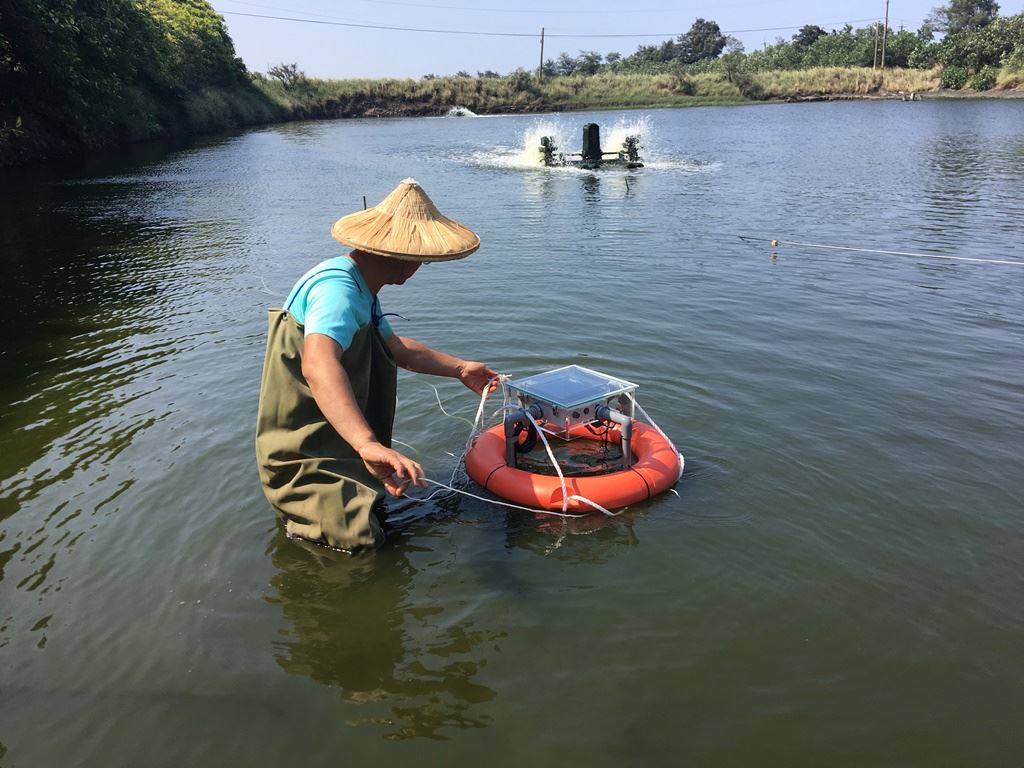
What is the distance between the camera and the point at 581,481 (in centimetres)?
495

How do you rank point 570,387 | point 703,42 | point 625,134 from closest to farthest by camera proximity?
point 570,387, point 625,134, point 703,42

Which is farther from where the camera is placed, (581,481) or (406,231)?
(581,481)

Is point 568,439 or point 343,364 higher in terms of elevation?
point 343,364

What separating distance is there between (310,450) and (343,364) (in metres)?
0.53

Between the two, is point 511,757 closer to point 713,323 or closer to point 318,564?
point 318,564

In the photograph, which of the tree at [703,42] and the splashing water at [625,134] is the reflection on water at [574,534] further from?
the tree at [703,42]

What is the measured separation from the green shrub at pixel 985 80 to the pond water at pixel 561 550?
5920 cm

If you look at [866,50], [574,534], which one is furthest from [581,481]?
[866,50]

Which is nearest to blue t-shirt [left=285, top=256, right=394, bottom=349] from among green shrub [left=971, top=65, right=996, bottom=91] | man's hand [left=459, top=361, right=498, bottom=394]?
man's hand [left=459, top=361, right=498, bottom=394]

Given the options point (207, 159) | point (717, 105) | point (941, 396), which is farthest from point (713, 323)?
point (717, 105)

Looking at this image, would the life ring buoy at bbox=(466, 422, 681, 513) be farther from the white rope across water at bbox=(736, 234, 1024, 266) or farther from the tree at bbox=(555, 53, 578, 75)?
the tree at bbox=(555, 53, 578, 75)

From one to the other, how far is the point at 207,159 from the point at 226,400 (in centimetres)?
2865

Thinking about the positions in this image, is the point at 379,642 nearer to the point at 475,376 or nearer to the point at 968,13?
the point at 475,376

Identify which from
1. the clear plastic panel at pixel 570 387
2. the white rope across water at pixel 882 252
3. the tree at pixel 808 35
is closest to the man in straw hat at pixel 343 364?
the clear plastic panel at pixel 570 387
